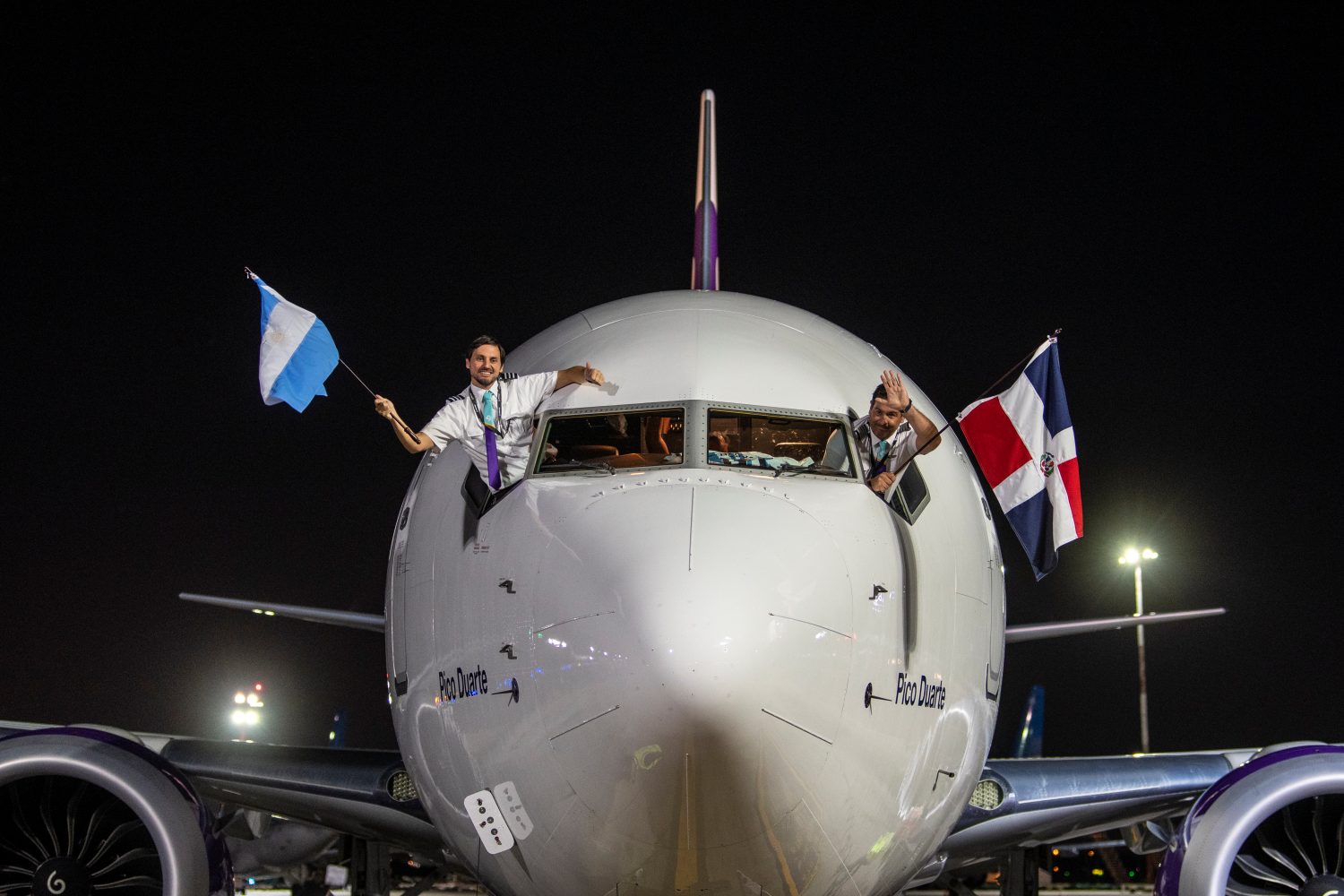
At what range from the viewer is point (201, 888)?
7945mm

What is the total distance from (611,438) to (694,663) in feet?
7.47

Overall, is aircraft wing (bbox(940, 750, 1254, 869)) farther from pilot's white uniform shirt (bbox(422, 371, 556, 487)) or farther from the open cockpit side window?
pilot's white uniform shirt (bbox(422, 371, 556, 487))

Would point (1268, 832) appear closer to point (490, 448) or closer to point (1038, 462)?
point (1038, 462)

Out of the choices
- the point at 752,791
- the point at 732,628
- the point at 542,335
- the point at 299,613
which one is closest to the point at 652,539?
the point at 732,628

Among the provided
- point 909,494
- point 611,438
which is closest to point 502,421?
point 611,438

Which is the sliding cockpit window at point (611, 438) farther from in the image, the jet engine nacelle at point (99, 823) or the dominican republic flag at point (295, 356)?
the jet engine nacelle at point (99, 823)

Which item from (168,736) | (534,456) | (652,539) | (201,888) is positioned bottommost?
(201,888)

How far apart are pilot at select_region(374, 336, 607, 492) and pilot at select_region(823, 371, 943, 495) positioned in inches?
51.9

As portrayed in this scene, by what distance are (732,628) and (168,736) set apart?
5.96m

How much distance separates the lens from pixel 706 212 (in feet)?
39.5

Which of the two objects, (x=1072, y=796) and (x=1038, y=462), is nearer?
(x=1038, y=462)

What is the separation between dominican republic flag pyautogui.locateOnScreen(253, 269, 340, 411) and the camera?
7.98 m

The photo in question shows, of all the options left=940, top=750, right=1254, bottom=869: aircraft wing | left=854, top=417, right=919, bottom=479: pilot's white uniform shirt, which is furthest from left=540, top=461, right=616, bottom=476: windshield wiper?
left=940, top=750, right=1254, bottom=869: aircraft wing

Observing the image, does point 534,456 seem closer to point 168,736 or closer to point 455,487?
point 455,487
